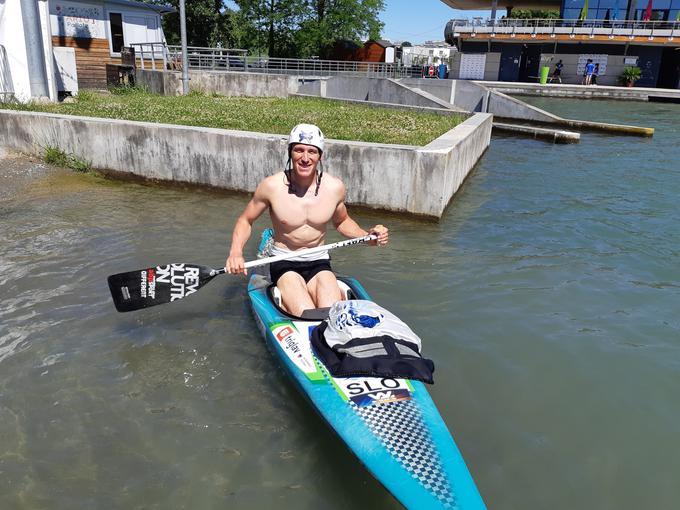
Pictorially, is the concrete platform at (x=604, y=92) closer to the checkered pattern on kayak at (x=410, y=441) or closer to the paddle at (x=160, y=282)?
the paddle at (x=160, y=282)

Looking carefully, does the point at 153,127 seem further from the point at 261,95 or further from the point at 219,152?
the point at 261,95

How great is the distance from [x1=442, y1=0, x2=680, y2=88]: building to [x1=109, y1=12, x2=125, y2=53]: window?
1137 inches

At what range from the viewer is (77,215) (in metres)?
8.13

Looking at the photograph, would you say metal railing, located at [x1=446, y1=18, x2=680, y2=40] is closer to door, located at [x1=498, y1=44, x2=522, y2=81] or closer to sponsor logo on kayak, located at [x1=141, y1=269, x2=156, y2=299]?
door, located at [x1=498, y1=44, x2=522, y2=81]

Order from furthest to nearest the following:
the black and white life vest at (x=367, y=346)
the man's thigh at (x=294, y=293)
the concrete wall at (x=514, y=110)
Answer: the concrete wall at (x=514, y=110), the man's thigh at (x=294, y=293), the black and white life vest at (x=367, y=346)

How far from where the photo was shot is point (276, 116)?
1284 cm

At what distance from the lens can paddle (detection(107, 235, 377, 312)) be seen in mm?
4773

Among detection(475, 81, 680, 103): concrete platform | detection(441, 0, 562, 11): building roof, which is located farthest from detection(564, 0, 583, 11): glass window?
detection(475, 81, 680, 103): concrete platform

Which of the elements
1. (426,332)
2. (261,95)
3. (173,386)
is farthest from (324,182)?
(261,95)

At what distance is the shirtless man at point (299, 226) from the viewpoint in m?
4.46

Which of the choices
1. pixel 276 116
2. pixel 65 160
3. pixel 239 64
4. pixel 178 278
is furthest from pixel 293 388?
pixel 239 64

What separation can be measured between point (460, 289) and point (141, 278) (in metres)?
3.47

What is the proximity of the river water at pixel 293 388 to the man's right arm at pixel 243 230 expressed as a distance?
79 cm

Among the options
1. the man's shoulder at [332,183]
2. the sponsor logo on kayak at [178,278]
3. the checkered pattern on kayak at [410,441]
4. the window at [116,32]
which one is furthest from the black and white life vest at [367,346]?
the window at [116,32]
